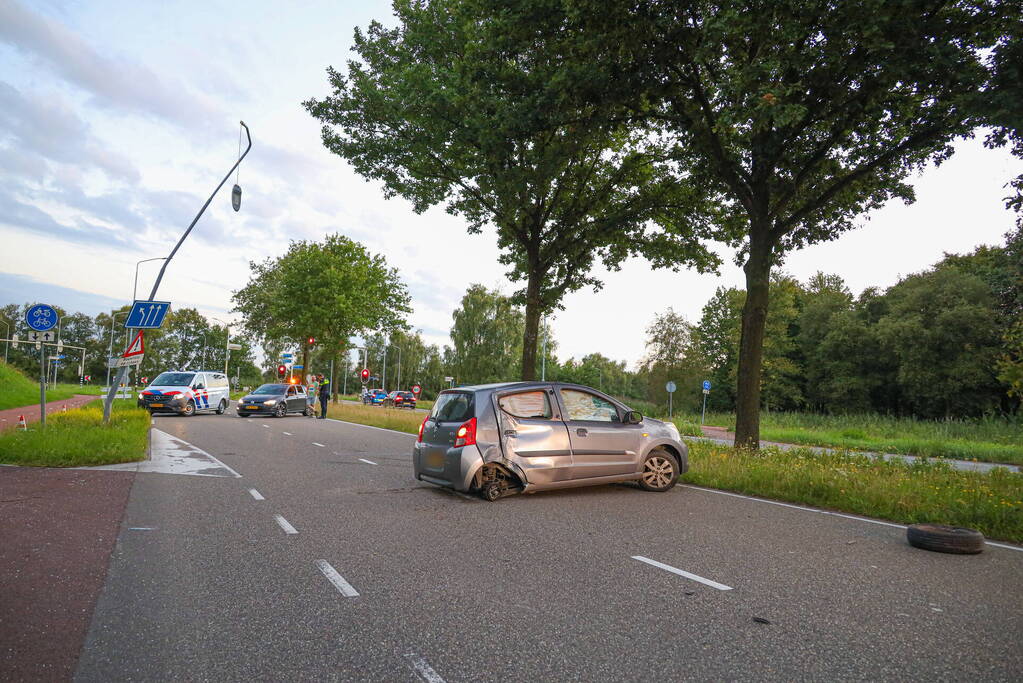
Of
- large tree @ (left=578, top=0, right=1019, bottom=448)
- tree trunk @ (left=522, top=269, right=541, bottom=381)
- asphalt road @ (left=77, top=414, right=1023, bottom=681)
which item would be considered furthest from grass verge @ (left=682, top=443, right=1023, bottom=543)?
tree trunk @ (left=522, top=269, right=541, bottom=381)

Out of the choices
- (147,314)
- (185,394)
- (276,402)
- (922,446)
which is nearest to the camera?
(147,314)

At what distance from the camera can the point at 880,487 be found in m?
8.98

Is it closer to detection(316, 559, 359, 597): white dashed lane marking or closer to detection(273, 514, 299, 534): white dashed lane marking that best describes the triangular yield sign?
detection(273, 514, 299, 534): white dashed lane marking

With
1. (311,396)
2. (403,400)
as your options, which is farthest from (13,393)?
(403,400)

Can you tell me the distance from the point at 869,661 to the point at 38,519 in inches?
295

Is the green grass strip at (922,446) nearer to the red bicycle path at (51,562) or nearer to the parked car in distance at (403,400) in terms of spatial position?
the red bicycle path at (51,562)

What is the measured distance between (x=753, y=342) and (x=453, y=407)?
6953 mm

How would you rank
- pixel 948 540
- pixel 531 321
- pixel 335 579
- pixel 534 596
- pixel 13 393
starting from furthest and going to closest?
1. pixel 13 393
2. pixel 531 321
3. pixel 948 540
4. pixel 335 579
5. pixel 534 596

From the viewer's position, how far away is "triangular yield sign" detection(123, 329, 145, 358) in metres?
16.2

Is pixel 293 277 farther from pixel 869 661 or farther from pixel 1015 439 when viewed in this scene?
pixel 869 661

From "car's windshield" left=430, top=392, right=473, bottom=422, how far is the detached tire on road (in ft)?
16.7

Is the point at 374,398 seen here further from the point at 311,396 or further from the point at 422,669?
the point at 422,669

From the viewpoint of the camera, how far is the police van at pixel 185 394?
2775 centimetres

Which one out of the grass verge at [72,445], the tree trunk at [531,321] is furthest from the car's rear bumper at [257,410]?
the tree trunk at [531,321]
